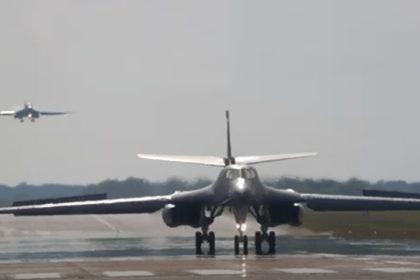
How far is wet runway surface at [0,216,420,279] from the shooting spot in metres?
28.3

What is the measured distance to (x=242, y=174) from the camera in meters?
43.9

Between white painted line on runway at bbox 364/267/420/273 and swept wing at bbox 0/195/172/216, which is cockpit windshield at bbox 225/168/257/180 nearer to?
swept wing at bbox 0/195/172/216

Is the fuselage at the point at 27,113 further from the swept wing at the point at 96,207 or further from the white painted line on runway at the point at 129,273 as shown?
the white painted line on runway at the point at 129,273

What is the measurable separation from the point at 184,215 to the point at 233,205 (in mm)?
3244

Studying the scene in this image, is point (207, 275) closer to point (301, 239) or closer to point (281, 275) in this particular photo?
point (281, 275)

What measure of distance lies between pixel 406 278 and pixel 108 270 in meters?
8.39

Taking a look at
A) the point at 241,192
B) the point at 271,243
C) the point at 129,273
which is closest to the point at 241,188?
the point at 241,192

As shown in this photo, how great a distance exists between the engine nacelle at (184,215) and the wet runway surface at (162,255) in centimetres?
115

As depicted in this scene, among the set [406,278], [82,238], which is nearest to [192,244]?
[82,238]

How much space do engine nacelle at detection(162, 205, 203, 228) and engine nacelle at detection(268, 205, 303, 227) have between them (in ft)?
9.54

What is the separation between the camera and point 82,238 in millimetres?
61594

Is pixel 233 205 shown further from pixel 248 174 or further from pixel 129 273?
pixel 129 273

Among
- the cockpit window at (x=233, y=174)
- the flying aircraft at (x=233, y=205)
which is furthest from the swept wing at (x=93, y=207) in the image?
the cockpit window at (x=233, y=174)

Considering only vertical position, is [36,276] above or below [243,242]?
below
